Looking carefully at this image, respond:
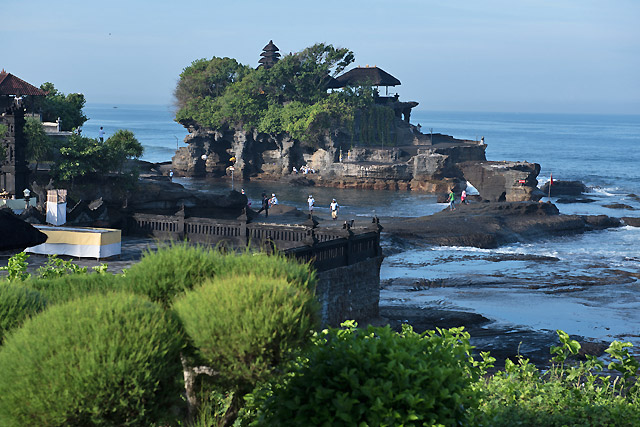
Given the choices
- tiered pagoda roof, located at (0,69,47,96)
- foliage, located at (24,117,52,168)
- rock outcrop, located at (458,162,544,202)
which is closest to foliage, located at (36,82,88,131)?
tiered pagoda roof, located at (0,69,47,96)

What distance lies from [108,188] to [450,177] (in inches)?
1816

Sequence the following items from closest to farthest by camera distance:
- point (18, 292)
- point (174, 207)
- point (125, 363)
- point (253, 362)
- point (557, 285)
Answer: point (125, 363) → point (253, 362) → point (18, 292) → point (557, 285) → point (174, 207)

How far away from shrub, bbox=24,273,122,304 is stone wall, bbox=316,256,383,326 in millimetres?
10944

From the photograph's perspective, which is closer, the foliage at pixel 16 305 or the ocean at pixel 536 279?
the foliage at pixel 16 305

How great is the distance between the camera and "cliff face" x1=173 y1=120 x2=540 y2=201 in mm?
74500

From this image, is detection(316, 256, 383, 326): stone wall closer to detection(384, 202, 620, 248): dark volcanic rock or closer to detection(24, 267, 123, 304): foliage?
detection(24, 267, 123, 304): foliage

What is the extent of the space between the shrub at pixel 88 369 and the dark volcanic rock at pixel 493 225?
119 ft

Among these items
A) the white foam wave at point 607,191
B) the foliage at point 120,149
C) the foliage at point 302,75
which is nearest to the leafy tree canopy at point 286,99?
the foliage at point 302,75

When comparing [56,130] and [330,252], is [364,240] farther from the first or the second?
[56,130]

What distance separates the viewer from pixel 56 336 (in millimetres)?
5680

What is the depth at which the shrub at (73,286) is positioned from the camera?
7109mm

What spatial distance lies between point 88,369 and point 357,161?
8022 centimetres

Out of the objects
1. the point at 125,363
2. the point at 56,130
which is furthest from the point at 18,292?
the point at 56,130

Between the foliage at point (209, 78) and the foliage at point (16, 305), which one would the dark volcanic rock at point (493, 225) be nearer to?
the foliage at point (16, 305)
